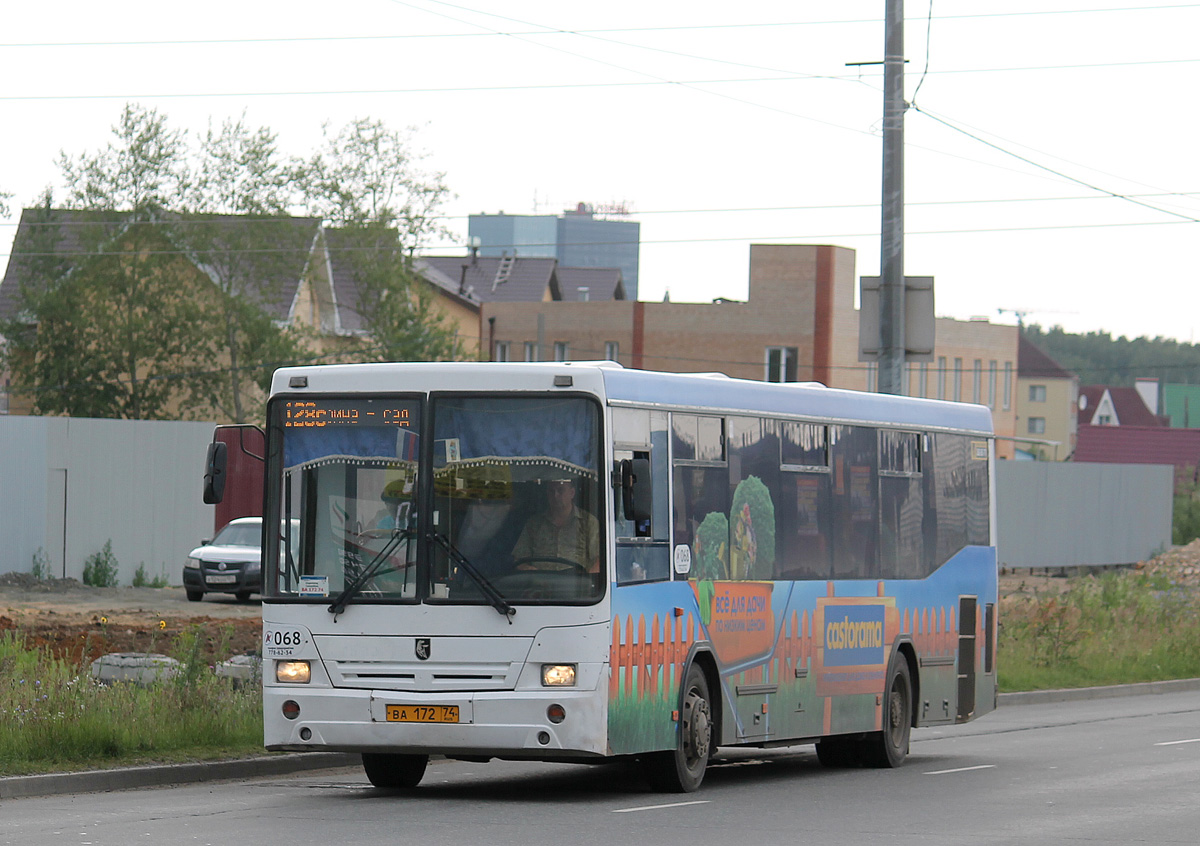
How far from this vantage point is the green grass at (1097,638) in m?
26.4

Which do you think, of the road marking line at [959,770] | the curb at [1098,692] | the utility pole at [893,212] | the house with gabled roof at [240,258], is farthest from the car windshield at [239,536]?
the road marking line at [959,770]

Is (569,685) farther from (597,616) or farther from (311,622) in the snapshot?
(311,622)

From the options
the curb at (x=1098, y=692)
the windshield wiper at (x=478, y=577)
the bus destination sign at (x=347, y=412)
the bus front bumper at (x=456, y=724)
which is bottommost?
the curb at (x=1098, y=692)

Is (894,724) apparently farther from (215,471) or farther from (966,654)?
(215,471)

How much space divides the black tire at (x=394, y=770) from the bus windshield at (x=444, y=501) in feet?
5.23

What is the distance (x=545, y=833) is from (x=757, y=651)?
12.0 feet

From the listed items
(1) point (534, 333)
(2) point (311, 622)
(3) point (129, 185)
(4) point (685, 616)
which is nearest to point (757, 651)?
(4) point (685, 616)

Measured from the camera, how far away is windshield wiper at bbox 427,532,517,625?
12.1 metres

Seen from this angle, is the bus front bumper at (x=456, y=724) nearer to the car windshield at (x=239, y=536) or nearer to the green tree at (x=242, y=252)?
the car windshield at (x=239, y=536)

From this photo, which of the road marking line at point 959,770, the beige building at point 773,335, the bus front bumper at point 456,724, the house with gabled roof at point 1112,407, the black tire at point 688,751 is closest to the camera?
the bus front bumper at point 456,724

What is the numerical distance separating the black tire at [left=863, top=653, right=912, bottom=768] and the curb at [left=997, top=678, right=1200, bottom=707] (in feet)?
25.2

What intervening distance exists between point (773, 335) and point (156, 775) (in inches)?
2402

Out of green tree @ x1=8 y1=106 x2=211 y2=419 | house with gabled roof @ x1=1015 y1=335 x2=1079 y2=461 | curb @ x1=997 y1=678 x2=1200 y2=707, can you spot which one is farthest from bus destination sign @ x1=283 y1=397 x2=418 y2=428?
house with gabled roof @ x1=1015 y1=335 x2=1079 y2=461

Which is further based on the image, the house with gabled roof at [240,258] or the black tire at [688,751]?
the house with gabled roof at [240,258]
